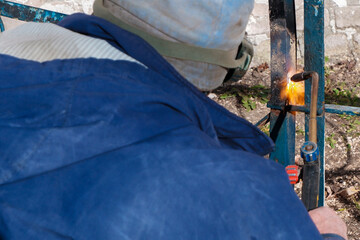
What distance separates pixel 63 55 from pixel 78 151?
0.25 metres

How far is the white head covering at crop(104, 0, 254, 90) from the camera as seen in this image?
40.0 inches

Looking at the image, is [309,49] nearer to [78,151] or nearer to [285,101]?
[285,101]

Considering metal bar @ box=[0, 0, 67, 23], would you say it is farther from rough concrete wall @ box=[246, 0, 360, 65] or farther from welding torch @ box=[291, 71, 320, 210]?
rough concrete wall @ box=[246, 0, 360, 65]

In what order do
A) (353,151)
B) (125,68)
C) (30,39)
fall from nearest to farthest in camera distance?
1. (125,68)
2. (30,39)
3. (353,151)

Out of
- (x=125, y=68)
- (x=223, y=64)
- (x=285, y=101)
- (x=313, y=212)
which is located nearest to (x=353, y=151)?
(x=285, y=101)

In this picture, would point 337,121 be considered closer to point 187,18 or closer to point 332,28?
point 332,28

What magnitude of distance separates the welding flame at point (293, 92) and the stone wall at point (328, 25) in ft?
7.93

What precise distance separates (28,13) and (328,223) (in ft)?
6.42

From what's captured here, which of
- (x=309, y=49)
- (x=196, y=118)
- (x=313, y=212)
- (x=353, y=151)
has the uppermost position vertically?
(x=309, y=49)

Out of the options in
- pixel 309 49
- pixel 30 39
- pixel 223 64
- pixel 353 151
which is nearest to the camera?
pixel 30 39

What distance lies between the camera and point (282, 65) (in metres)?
1.97

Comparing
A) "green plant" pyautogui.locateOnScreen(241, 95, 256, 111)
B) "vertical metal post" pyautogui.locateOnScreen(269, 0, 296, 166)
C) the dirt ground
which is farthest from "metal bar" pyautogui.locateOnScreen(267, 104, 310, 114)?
"green plant" pyautogui.locateOnScreen(241, 95, 256, 111)

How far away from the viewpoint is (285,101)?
6.68ft

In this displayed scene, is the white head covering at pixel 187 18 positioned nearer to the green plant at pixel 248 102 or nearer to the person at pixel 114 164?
the person at pixel 114 164
